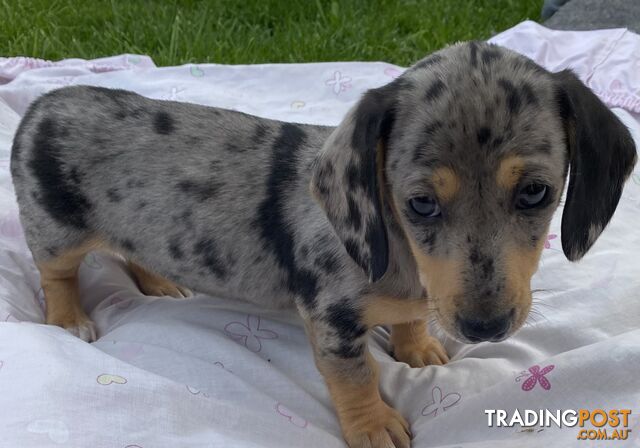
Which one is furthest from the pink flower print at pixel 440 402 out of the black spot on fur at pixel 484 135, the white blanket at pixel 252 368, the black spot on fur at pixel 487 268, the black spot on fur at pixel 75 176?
the black spot on fur at pixel 75 176

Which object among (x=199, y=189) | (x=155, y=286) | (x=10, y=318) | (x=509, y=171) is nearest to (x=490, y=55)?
(x=509, y=171)

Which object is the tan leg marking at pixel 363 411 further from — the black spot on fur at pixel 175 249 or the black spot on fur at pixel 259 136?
the black spot on fur at pixel 259 136

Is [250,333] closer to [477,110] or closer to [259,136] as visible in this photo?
[259,136]

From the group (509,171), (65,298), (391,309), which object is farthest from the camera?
(65,298)

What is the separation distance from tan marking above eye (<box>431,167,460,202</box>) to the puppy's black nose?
395 mm

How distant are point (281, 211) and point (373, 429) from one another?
3.14 feet

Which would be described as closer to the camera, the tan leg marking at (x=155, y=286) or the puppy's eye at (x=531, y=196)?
the puppy's eye at (x=531, y=196)

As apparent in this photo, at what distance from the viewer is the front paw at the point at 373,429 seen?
3211mm

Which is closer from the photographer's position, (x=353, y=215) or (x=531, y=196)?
(x=531, y=196)

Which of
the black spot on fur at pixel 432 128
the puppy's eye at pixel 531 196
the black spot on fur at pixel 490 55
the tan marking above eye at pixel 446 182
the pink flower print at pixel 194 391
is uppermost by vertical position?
Result: the black spot on fur at pixel 490 55

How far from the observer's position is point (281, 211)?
11.0 feet

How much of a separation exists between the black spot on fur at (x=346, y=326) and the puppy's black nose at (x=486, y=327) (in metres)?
0.61

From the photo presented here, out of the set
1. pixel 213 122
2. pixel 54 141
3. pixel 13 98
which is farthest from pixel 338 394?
pixel 13 98

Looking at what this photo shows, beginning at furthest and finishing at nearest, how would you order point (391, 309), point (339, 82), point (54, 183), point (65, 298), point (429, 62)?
Result: point (339, 82) < point (65, 298) < point (54, 183) < point (391, 309) < point (429, 62)
